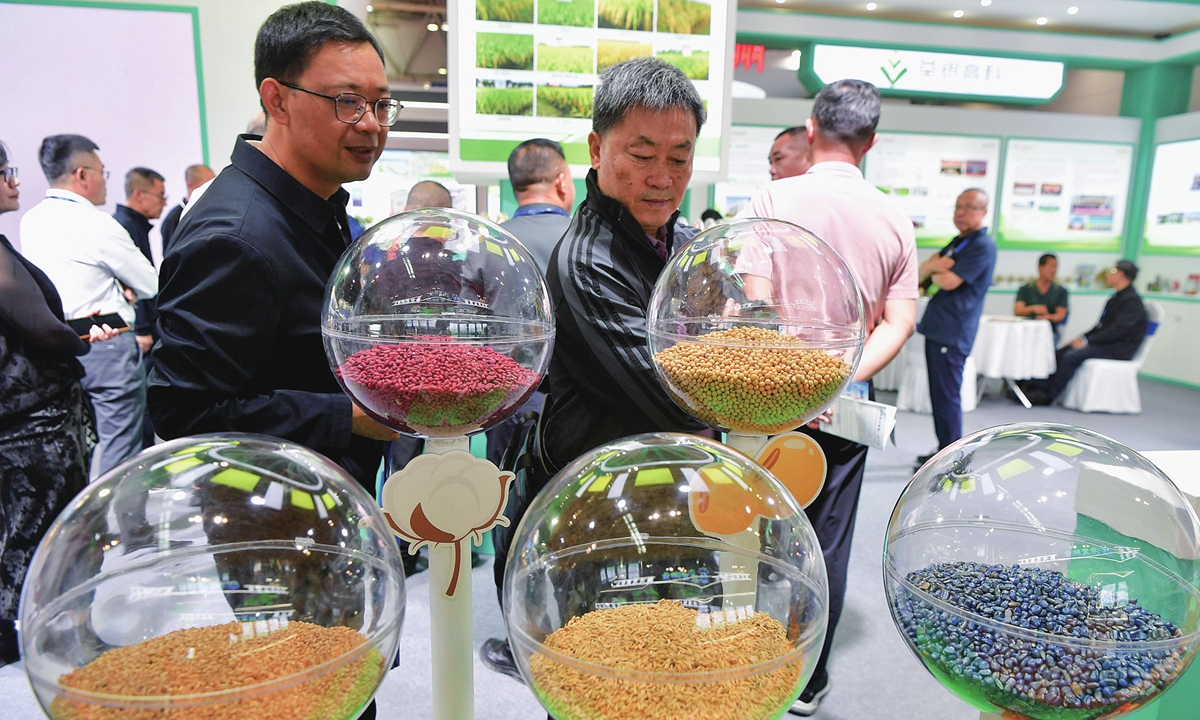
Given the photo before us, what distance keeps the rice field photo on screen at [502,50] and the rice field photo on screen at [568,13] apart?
0.10 m

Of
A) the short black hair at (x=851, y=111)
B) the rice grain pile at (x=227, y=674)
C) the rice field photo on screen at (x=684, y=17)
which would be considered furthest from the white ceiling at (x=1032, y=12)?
the rice grain pile at (x=227, y=674)

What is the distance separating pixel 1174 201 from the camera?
8.34m

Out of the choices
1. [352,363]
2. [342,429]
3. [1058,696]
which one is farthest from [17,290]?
[1058,696]

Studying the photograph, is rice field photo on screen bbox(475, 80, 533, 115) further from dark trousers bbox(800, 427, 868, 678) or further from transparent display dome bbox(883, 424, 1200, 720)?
transparent display dome bbox(883, 424, 1200, 720)

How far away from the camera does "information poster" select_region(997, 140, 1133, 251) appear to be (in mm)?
8422

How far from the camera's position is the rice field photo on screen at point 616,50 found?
8.54 ft

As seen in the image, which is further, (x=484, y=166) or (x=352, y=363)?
(x=484, y=166)

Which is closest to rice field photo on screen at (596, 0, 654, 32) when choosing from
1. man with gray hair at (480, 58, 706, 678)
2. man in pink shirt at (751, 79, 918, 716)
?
man in pink shirt at (751, 79, 918, 716)

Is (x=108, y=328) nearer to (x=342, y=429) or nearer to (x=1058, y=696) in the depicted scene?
(x=342, y=429)

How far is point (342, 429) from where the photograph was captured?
3.51 ft

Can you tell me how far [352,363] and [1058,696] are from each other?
0.80 m

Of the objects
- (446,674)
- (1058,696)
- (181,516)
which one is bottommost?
(446,674)

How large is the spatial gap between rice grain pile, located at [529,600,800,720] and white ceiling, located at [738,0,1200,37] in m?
8.16

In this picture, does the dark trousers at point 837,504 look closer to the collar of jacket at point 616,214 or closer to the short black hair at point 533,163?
the collar of jacket at point 616,214
